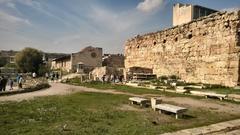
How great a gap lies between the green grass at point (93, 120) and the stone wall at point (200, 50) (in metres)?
8.42

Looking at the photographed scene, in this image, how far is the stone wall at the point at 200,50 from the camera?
16.7m

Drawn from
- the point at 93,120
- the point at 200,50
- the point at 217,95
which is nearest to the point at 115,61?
the point at 200,50

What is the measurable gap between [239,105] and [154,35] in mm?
16010

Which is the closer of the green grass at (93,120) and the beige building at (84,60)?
the green grass at (93,120)

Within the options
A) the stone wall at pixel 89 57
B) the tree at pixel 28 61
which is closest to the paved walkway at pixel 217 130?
the stone wall at pixel 89 57

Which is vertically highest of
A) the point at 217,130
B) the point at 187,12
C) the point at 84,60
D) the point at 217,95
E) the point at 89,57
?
the point at 187,12

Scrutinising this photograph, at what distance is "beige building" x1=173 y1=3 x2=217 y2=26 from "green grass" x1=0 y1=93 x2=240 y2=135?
930 inches

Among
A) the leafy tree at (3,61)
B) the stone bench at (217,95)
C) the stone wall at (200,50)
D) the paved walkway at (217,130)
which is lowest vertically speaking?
the paved walkway at (217,130)

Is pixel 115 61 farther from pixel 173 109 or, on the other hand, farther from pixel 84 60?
pixel 173 109

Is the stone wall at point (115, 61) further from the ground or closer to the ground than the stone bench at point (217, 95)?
further from the ground

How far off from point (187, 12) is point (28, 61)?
4266 centimetres

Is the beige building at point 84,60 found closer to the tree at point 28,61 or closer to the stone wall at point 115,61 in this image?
the stone wall at point 115,61

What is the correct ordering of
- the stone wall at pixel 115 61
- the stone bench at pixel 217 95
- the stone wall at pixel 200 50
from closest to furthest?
the stone bench at pixel 217 95, the stone wall at pixel 200 50, the stone wall at pixel 115 61

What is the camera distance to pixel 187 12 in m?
32.6
